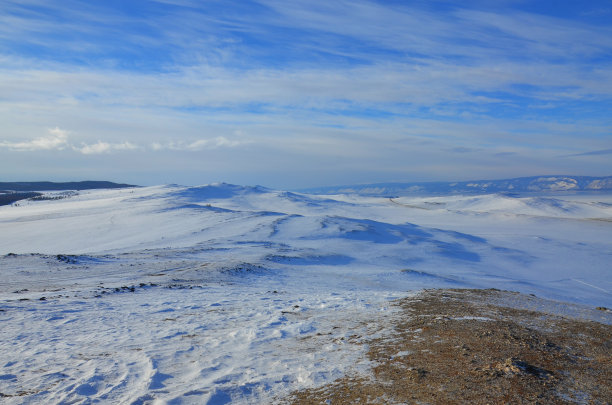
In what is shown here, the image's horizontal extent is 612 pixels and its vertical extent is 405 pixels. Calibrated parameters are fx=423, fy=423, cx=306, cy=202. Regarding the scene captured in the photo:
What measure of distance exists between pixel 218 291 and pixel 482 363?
7858 mm

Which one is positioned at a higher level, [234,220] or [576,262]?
[234,220]

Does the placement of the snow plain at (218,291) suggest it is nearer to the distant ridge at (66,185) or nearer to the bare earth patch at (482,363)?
the bare earth patch at (482,363)

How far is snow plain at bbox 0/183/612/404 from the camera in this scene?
18.8 ft

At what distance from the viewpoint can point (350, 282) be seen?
15.1 m

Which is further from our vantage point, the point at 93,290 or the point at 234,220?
the point at 234,220

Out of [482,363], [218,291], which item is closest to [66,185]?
[218,291]

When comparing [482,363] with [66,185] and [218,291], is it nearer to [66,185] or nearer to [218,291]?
[218,291]

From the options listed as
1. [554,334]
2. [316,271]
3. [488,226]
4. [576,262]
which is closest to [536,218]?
[488,226]

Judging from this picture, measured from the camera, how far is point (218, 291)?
1195cm

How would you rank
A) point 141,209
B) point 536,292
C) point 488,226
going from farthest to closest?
point 488,226
point 141,209
point 536,292

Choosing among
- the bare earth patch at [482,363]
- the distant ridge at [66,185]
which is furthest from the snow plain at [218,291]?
the distant ridge at [66,185]

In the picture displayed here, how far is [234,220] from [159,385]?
26086 mm

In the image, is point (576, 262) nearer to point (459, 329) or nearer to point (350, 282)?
point (350, 282)

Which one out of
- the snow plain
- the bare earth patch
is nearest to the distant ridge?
the snow plain
